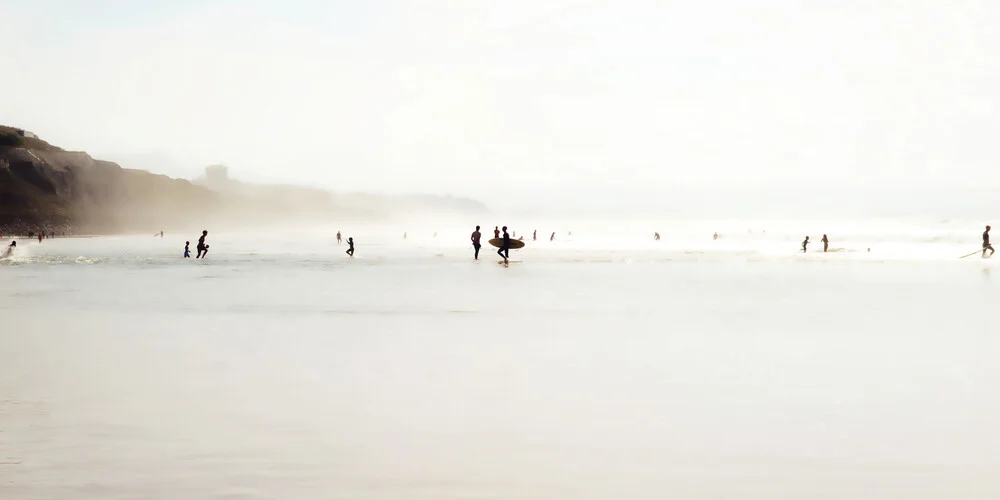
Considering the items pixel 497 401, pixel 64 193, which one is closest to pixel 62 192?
pixel 64 193

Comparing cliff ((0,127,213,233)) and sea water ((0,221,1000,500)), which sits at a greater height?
cliff ((0,127,213,233))

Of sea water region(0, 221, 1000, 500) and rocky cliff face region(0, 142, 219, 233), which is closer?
sea water region(0, 221, 1000, 500)

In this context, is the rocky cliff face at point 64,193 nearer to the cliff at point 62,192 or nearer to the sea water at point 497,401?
the cliff at point 62,192

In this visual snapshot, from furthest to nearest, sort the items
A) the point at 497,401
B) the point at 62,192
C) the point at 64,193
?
the point at 64,193 < the point at 62,192 < the point at 497,401

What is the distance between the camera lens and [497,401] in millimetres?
9500

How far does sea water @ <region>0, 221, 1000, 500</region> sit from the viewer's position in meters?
6.40

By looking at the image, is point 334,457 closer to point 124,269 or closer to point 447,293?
point 447,293

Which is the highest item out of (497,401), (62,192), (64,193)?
(62,192)

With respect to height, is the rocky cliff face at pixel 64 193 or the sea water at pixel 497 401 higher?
the rocky cliff face at pixel 64 193

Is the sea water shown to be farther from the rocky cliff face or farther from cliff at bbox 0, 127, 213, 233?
the rocky cliff face

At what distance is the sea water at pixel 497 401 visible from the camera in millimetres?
6398

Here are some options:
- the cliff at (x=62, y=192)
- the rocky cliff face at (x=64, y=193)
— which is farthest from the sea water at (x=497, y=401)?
the rocky cliff face at (x=64, y=193)

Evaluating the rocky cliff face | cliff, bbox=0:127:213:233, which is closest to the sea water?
cliff, bbox=0:127:213:233

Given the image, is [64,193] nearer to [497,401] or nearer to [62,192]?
[62,192]
